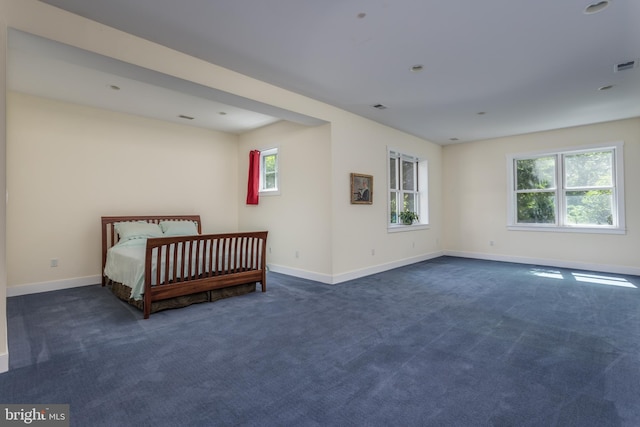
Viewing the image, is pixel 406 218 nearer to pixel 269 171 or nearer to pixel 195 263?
pixel 269 171

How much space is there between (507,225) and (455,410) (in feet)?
19.6

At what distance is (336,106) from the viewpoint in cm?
479

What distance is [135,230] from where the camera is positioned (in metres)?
4.68

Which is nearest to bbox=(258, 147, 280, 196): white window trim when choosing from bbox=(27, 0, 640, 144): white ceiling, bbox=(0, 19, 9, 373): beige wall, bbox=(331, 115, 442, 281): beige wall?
bbox=(331, 115, 442, 281): beige wall

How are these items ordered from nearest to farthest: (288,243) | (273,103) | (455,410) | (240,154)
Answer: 1. (455,410)
2. (273,103)
3. (288,243)
4. (240,154)

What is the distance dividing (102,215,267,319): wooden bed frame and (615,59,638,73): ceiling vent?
4654 millimetres

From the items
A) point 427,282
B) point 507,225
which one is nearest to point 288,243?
point 427,282

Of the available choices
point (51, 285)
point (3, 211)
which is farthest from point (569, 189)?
point (51, 285)

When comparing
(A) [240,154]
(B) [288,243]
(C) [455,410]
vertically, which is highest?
(A) [240,154]

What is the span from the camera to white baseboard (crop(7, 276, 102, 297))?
4129 mm

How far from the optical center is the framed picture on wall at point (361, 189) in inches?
200

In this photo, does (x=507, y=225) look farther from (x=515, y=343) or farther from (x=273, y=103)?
(x=273, y=103)

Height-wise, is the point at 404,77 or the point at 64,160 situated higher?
the point at 404,77

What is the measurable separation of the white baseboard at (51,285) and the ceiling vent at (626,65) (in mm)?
7380
